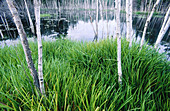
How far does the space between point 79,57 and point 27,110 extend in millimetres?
Result: 1480

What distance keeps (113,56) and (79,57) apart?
0.79 metres

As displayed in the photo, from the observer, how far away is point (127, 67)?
1788 mm

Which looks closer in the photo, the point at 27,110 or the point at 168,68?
the point at 27,110

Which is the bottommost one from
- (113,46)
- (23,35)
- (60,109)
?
(60,109)

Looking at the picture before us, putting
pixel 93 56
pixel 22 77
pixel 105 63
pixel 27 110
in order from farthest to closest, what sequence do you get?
pixel 93 56
pixel 105 63
pixel 22 77
pixel 27 110

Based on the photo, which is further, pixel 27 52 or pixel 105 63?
pixel 105 63

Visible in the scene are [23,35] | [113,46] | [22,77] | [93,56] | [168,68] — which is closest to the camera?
[23,35]

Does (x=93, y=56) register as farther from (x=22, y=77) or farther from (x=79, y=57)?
(x=22, y=77)

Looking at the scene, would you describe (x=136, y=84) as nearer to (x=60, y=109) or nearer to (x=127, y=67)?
(x=127, y=67)

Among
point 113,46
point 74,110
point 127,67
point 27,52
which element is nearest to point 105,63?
point 127,67

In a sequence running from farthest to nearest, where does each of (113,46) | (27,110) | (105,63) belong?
(113,46), (105,63), (27,110)

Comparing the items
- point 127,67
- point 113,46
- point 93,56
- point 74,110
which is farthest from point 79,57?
point 74,110

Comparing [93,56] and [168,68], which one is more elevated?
[93,56]

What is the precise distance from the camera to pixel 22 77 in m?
1.44
